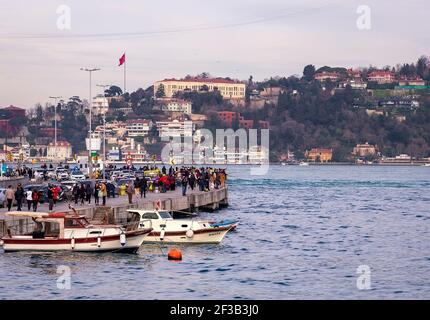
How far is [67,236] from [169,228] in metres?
6.72

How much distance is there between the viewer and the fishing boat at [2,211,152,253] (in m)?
45.6

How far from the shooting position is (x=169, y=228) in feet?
169

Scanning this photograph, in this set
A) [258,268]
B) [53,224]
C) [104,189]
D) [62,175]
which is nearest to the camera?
[258,268]

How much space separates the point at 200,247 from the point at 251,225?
1804 cm

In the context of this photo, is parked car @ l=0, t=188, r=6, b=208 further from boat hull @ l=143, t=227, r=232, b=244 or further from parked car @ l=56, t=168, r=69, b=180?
parked car @ l=56, t=168, r=69, b=180

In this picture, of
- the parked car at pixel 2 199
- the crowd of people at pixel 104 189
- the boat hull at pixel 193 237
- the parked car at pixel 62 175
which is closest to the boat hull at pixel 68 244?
the boat hull at pixel 193 237

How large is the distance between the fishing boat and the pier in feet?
4.26

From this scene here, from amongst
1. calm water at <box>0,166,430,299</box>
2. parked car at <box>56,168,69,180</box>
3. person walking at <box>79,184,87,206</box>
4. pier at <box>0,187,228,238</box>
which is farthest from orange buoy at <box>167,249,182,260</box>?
parked car at <box>56,168,69,180</box>

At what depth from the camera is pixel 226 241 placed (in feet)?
187

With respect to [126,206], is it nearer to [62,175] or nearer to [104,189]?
[104,189]

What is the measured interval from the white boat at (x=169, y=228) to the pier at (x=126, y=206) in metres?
1.33

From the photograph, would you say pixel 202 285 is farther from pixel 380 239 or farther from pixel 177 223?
pixel 380 239

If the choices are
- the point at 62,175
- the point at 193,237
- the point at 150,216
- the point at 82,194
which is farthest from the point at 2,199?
the point at 62,175
